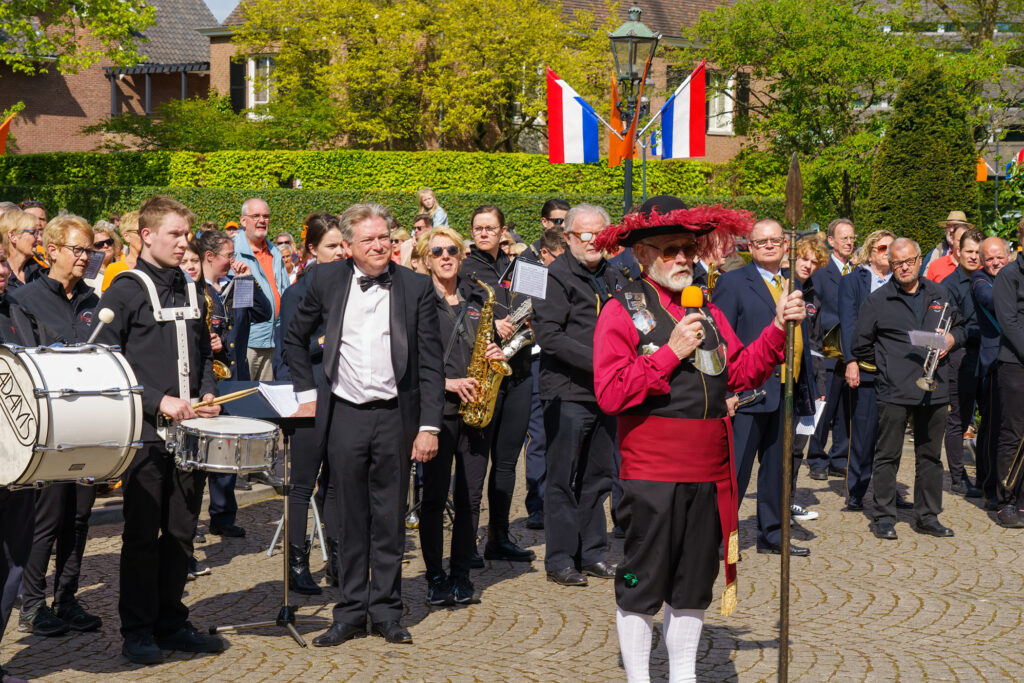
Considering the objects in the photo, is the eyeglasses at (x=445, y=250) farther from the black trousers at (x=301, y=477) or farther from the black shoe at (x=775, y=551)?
the black shoe at (x=775, y=551)

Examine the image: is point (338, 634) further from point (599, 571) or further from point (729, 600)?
point (729, 600)

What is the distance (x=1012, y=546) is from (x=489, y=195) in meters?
20.3

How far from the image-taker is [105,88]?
46.4 m

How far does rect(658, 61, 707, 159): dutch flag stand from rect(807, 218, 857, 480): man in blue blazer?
17.9ft

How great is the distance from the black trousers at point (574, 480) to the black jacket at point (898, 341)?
8.72 ft

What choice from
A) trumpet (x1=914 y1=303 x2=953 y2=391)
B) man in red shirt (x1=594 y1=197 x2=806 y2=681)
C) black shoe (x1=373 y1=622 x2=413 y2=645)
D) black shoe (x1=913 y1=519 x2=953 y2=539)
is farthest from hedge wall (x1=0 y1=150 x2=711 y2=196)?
man in red shirt (x1=594 y1=197 x2=806 y2=681)

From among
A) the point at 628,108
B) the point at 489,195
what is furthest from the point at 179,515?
the point at 489,195

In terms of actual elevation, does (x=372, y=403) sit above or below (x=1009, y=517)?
above

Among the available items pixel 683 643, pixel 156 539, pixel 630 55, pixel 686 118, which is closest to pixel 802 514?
pixel 683 643

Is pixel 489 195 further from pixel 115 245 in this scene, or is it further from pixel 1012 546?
pixel 1012 546

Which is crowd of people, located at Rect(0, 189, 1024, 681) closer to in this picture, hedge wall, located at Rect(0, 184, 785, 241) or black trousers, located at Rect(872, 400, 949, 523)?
black trousers, located at Rect(872, 400, 949, 523)

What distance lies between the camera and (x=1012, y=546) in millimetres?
9141

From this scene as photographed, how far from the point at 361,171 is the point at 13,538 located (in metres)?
25.5

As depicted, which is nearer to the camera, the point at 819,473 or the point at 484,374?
the point at 484,374
